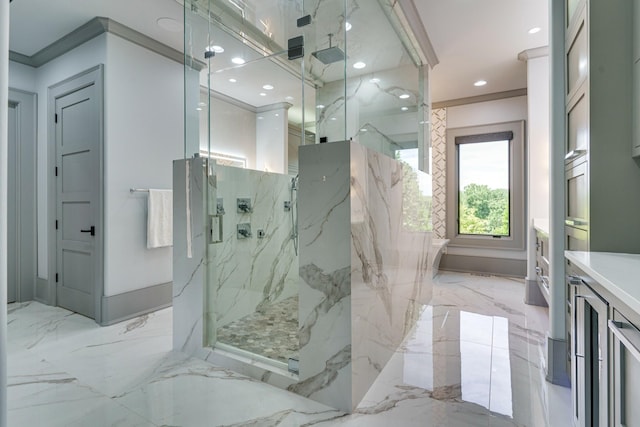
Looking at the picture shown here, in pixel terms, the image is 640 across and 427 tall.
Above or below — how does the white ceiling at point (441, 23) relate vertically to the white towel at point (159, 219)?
above

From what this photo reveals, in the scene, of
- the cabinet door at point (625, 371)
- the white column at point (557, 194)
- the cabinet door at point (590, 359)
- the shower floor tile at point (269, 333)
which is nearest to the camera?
the cabinet door at point (625, 371)

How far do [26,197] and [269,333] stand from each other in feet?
10.6

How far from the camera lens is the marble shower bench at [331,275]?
172 centimetres

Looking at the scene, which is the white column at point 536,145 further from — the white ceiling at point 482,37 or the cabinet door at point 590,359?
the cabinet door at point 590,359

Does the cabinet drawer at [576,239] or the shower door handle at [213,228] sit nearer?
the cabinet drawer at [576,239]

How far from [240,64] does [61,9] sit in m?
1.56

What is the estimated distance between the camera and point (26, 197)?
11.8 feet

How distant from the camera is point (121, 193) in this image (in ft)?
9.93

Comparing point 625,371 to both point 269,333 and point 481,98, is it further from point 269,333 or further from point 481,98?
point 481,98

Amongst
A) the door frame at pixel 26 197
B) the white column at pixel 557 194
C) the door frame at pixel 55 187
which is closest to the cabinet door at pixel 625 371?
the white column at pixel 557 194

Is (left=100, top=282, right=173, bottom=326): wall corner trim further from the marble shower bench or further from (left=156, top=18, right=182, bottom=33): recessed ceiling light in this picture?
(left=156, top=18, right=182, bottom=33): recessed ceiling light

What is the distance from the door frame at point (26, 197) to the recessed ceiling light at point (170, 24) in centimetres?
189

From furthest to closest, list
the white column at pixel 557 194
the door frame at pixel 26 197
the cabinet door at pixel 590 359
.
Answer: the door frame at pixel 26 197 < the white column at pixel 557 194 < the cabinet door at pixel 590 359

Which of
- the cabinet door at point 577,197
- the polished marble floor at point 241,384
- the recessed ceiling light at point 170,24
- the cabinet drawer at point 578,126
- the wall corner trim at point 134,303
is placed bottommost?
the polished marble floor at point 241,384
